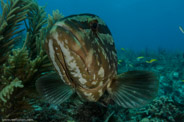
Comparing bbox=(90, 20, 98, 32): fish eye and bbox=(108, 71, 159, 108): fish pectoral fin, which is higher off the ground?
bbox=(90, 20, 98, 32): fish eye

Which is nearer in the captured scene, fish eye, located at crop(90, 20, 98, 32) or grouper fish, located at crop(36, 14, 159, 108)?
grouper fish, located at crop(36, 14, 159, 108)

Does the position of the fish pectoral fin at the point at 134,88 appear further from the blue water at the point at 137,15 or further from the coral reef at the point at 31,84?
the blue water at the point at 137,15

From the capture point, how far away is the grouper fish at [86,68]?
1.47m

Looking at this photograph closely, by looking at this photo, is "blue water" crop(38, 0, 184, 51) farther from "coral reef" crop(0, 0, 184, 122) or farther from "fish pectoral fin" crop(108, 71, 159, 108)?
"fish pectoral fin" crop(108, 71, 159, 108)

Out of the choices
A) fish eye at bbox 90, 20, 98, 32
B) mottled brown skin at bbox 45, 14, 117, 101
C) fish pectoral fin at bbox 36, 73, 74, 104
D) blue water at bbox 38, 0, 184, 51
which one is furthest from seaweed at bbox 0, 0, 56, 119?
blue water at bbox 38, 0, 184, 51

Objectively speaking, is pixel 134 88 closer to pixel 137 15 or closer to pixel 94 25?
pixel 94 25

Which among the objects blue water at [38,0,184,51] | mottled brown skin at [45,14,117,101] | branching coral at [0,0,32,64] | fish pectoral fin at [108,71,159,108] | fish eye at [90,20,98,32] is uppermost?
blue water at [38,0,184,51]

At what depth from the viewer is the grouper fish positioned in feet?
4.81

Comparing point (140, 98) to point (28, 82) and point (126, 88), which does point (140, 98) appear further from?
point (28, 82)

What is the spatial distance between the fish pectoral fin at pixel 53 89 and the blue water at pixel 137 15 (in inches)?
5326

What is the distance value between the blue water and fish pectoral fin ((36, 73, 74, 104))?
135 metres

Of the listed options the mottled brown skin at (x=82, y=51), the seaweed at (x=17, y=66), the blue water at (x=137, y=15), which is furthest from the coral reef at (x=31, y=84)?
the blue water at (x=137, y=15)

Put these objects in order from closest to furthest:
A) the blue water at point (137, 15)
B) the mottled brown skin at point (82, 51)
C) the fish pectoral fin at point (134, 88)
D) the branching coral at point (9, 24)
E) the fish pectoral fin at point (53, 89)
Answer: the mottled brown skin at point (82, 51) → the fish pectoral fin at point (134, 88) → the fish pectoral fin at point (53, 89) → the branching coral at point (9, 24) → the blue water at point (137, 15)

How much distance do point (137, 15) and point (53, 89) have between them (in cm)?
18755
